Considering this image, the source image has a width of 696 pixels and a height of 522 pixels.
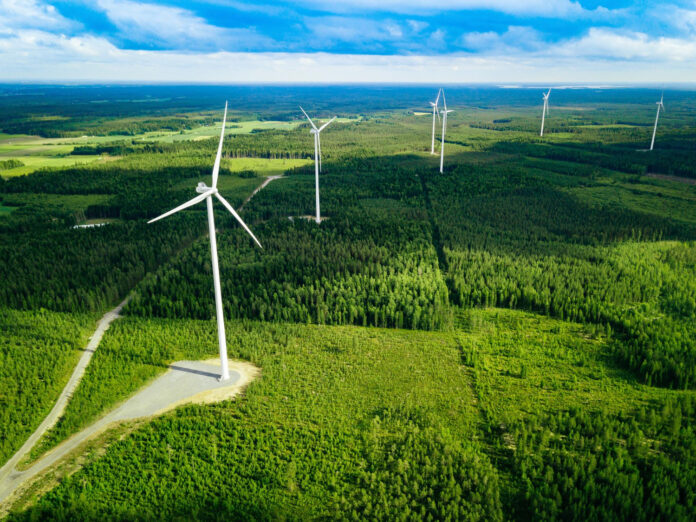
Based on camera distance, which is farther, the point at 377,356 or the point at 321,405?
the point at 377,356

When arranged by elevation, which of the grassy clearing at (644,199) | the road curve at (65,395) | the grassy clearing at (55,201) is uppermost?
the grassy clearing at (644,199)

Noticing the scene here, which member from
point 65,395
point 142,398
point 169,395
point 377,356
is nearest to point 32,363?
point 65,395

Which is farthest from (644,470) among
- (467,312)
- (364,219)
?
(364,219)

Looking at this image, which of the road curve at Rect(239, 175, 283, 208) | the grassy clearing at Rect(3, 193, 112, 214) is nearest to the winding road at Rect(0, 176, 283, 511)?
the road curve at Rect(239, 175, 283, 208)

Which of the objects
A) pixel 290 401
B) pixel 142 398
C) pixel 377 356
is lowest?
pixel 377 356

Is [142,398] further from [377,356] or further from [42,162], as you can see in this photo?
[42,162]

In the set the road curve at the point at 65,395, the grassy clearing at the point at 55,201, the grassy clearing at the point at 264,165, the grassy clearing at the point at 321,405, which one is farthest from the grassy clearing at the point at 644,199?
the grassy clearing at the point at 55,201

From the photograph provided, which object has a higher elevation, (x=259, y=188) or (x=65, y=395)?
(x=259, y=188)

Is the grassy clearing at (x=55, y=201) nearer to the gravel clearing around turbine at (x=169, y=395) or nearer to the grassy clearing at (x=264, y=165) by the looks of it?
the grassy clearing at (x=264, y=165)
